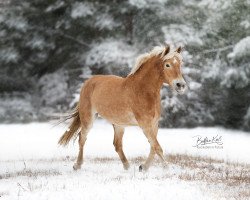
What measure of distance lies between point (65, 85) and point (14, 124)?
2764 mm

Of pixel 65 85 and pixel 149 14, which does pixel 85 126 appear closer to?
pixel 149 14

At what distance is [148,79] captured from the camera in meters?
9.20

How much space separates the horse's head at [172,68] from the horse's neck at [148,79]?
0.64 feet

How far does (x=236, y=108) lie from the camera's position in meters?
20.5

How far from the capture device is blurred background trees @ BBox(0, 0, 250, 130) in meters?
20.0

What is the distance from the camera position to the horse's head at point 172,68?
8.68 m

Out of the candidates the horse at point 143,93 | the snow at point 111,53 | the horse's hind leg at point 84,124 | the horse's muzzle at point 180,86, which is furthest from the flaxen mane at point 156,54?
the snow at point 111,53

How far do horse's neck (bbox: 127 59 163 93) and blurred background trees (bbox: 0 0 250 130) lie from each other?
31.9ft

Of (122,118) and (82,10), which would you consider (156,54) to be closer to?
(122,118)

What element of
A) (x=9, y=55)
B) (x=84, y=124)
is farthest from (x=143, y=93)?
(x=9, y=55)

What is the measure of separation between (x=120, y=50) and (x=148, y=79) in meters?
11.9

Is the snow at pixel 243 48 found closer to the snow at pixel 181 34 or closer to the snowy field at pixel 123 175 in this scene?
the snow at pixel 181 34

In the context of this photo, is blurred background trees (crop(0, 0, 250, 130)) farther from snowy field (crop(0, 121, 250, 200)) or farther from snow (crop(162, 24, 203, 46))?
snowy field (crop(0, 121, 250, 200))

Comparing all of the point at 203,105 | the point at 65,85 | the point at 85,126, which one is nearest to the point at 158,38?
the point at 203,105
